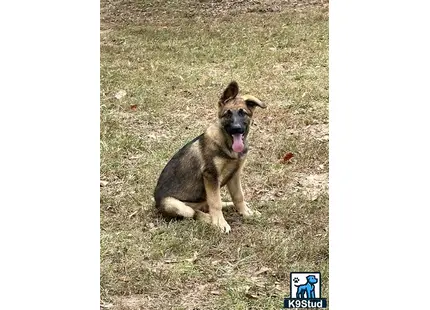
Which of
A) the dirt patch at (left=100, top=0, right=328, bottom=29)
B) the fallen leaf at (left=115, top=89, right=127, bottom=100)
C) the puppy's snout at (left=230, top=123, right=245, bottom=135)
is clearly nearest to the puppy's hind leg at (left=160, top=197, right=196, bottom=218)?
the puppy's snout at (left=230, top=123, right=245, bottom=135)

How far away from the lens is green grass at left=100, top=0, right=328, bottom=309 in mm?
5746

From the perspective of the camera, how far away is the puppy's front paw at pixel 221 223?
618 cm

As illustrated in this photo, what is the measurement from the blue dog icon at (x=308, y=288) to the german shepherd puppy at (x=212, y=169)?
0.84m

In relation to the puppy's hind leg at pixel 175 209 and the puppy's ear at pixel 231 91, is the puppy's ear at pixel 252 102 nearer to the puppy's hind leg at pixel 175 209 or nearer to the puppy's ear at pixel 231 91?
the puppy's ear at pixel 231 91

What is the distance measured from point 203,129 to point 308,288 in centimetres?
156

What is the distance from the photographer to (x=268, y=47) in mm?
6379

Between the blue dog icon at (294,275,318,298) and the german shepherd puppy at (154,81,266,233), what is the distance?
0.84 m

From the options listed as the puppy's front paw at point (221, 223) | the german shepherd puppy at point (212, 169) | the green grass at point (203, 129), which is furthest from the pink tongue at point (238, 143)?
the puppy's front paw at point (221, 223)

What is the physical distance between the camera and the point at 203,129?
6.44 m

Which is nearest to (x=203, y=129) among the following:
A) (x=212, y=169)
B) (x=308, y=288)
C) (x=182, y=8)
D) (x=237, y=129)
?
(x=212, y=169)

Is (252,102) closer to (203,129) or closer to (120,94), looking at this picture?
(203,129)

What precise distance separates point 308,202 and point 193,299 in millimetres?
1129

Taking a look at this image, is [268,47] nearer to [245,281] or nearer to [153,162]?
[153,162]

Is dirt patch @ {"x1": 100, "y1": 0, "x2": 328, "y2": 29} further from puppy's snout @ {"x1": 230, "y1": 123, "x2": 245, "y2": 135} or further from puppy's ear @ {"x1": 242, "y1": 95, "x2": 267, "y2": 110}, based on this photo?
puppy's snout @ {"x1": 230, "y1": 123, "x2": 245, "y2": 135}
